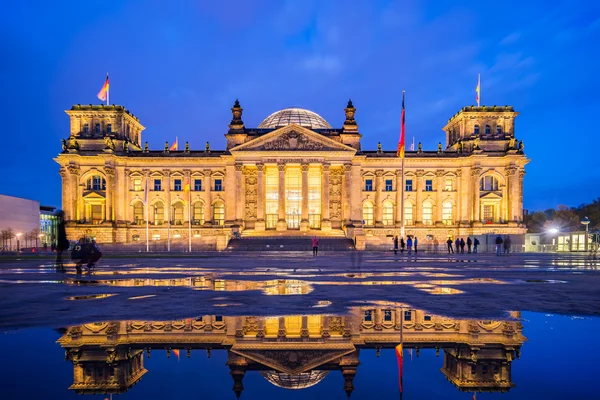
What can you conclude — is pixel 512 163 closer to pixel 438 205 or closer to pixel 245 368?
pixel 438 205

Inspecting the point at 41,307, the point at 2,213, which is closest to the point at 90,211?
the point at 2,213

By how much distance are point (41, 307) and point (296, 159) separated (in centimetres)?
5994

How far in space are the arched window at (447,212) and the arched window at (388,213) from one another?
29.0 feet

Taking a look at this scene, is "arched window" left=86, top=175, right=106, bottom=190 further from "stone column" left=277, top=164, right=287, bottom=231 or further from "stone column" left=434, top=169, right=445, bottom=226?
A: "stone column" left=434, top=169, right=445, bottom=226

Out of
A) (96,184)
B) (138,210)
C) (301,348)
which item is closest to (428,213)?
(138,210)

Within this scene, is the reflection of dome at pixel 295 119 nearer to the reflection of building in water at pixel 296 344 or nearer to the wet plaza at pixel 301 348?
the wet plaza at pixel 301 348

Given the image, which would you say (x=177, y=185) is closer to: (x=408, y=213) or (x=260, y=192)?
(x=260, y=192)

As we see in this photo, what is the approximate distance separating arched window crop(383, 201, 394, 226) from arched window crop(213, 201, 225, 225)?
1107 inches

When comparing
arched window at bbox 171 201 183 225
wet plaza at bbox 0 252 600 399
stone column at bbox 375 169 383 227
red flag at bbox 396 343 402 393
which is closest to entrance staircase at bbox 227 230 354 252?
stone column at bbox 375 169 383 227

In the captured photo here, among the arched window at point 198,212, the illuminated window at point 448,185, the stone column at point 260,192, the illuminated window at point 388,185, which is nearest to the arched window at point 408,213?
the illuminated window at point 388,185

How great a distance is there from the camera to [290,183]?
238ft

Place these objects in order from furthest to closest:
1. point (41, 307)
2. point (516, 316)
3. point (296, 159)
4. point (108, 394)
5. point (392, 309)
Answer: point (296, 159), point (41, 307), point (392, 309), point (516, 316), point (108, 394)

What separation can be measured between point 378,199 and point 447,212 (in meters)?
12.4

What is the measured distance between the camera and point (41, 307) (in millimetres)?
8492
